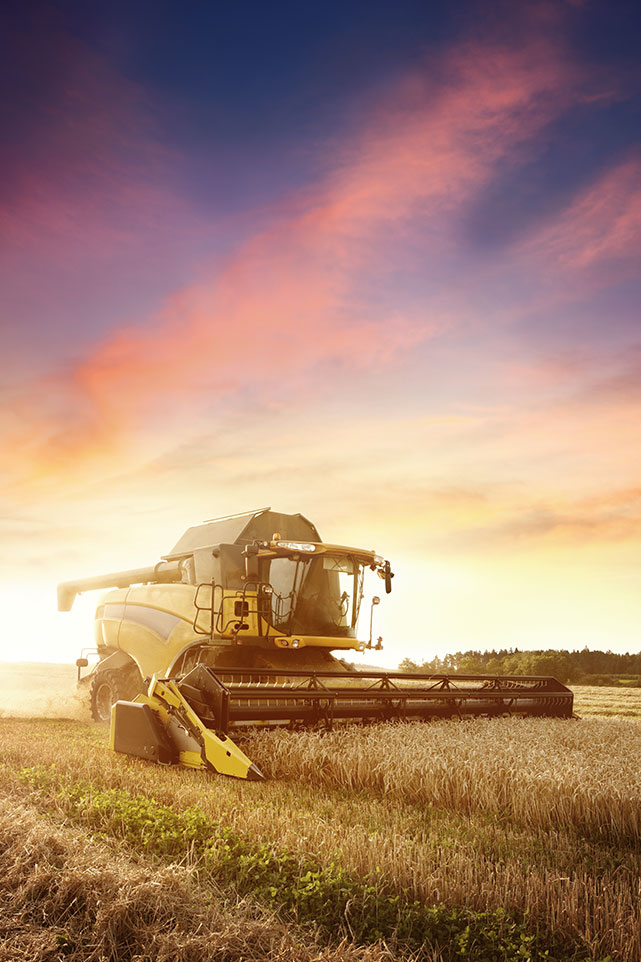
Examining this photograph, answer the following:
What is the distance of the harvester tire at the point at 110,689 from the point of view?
1269cm

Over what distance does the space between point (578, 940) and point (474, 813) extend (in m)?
2.27

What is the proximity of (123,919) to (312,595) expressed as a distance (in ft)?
24.5

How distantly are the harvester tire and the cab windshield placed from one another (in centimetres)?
348

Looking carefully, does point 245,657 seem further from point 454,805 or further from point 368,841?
point 368,841

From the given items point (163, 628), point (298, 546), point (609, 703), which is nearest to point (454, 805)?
point (298, 546)

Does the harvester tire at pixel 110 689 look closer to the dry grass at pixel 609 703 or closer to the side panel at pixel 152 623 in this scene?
the side panel at pixel 152 623

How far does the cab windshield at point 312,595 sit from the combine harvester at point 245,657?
0.6 inches

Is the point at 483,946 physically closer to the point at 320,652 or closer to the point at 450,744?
the point at 450,744

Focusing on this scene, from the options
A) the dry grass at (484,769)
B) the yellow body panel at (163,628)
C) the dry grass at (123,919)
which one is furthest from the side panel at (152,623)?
the dry grass at (123,919)

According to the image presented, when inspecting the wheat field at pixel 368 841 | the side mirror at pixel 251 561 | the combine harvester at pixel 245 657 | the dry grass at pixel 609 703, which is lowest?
the dry grass at pixel 609 703

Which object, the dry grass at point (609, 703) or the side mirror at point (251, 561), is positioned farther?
the dry grass at point (609, 703)

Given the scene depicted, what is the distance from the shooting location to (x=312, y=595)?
1084cm

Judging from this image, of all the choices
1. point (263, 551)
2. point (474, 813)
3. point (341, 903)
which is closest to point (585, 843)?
point (474, 813)

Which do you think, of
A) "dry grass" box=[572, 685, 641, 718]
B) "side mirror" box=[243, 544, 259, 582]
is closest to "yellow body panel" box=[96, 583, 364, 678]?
"side mirror" box=[243, 544, 259, 582]
